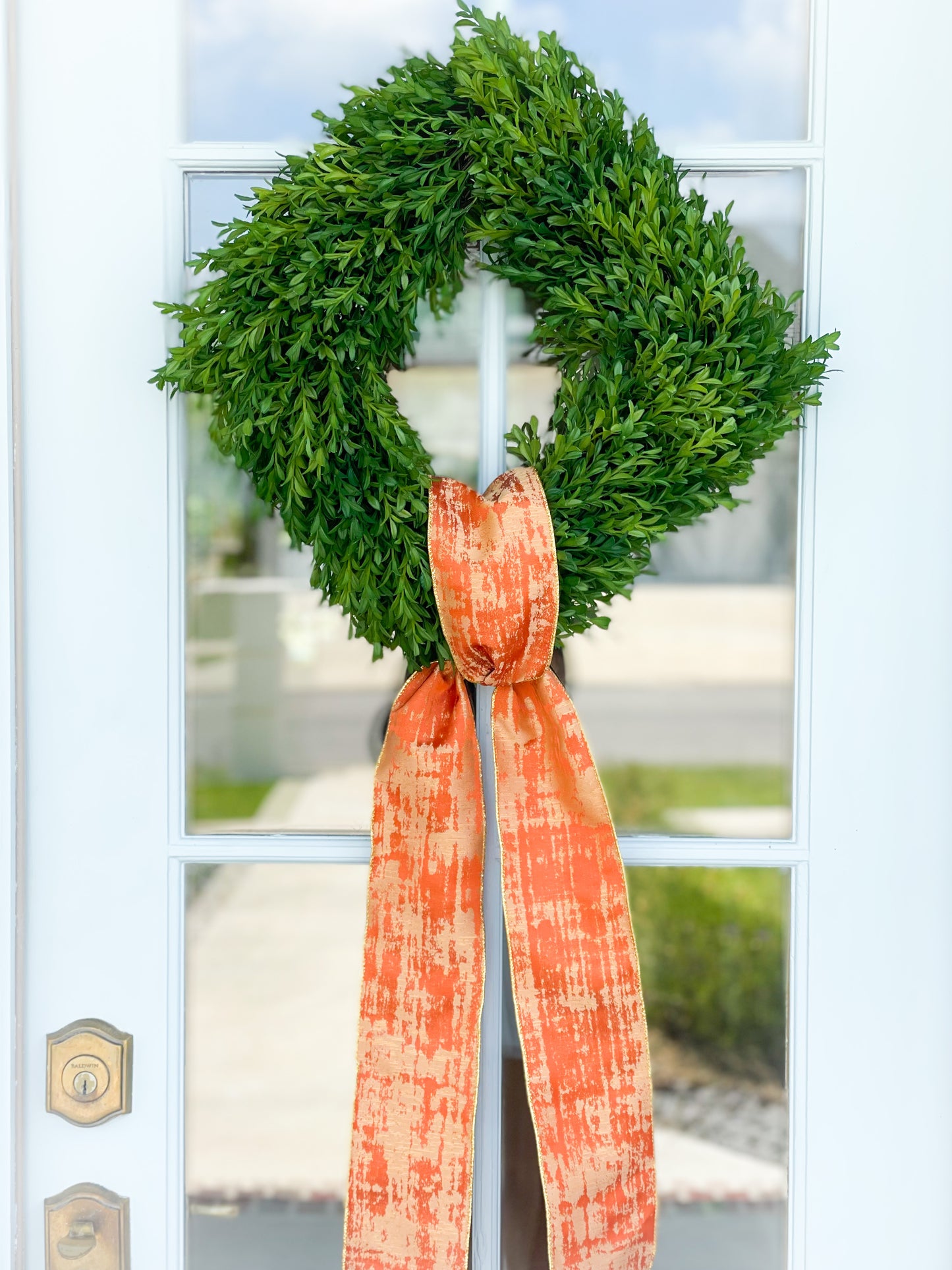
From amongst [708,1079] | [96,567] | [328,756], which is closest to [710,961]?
[708,1079]

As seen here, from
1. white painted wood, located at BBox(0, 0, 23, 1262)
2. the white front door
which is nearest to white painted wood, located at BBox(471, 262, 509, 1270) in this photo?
the white front door

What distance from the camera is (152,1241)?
86cm

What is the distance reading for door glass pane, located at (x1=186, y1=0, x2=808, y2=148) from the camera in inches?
32.6

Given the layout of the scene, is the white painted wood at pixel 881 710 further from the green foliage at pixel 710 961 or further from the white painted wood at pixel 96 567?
the green foliage at pixel 710 961

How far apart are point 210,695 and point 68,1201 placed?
46cm

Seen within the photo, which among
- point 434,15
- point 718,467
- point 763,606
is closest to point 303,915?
point 763,606

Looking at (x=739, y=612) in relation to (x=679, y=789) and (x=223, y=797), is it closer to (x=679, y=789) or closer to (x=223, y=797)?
(x=223, y=797)

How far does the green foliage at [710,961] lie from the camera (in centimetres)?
214

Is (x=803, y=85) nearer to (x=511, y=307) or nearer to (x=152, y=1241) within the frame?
(x=511, y=307)

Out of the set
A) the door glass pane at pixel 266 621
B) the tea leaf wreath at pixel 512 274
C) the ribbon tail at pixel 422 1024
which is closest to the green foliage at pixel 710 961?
the door glass pane at pixel 266 621

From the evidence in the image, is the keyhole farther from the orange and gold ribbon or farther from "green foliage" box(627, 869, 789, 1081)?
"green foliage" box(627, 869, 789, 1081)

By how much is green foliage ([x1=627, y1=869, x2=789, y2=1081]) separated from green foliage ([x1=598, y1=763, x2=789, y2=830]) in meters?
0.22

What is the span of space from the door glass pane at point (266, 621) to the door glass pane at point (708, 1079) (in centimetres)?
30

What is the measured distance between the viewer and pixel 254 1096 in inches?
40.5
